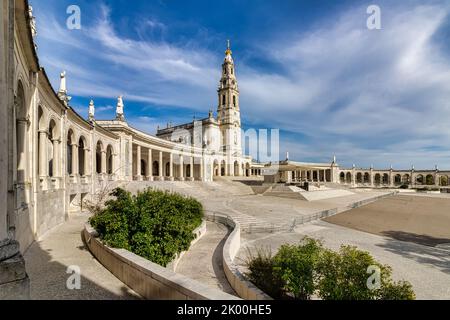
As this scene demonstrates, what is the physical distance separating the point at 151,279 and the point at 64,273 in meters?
3.60

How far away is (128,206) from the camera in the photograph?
28.6 ft

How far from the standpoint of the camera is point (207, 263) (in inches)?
377

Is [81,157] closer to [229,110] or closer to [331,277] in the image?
[331,277]

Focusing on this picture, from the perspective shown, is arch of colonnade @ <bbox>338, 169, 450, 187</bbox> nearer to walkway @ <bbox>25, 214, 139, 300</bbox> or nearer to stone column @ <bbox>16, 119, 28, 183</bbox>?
walkway @ <bbox>25, 214, 139, 300</bbox>

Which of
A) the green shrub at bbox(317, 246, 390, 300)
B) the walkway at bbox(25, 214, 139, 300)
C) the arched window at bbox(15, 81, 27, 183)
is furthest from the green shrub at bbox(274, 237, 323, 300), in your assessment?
the arched window at bbox(15, 81, 27, 183)

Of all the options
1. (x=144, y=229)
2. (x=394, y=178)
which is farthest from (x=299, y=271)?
(x=394, y=178)

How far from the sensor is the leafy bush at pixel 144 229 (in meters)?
7.51

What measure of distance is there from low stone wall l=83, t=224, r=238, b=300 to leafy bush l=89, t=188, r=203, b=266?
53cm

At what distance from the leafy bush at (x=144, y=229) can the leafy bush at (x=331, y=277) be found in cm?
323

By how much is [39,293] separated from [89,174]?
59.6 ft

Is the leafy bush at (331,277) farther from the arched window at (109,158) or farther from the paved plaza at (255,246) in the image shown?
the arched window at (109,158)

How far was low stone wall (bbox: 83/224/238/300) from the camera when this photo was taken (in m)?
4.33
